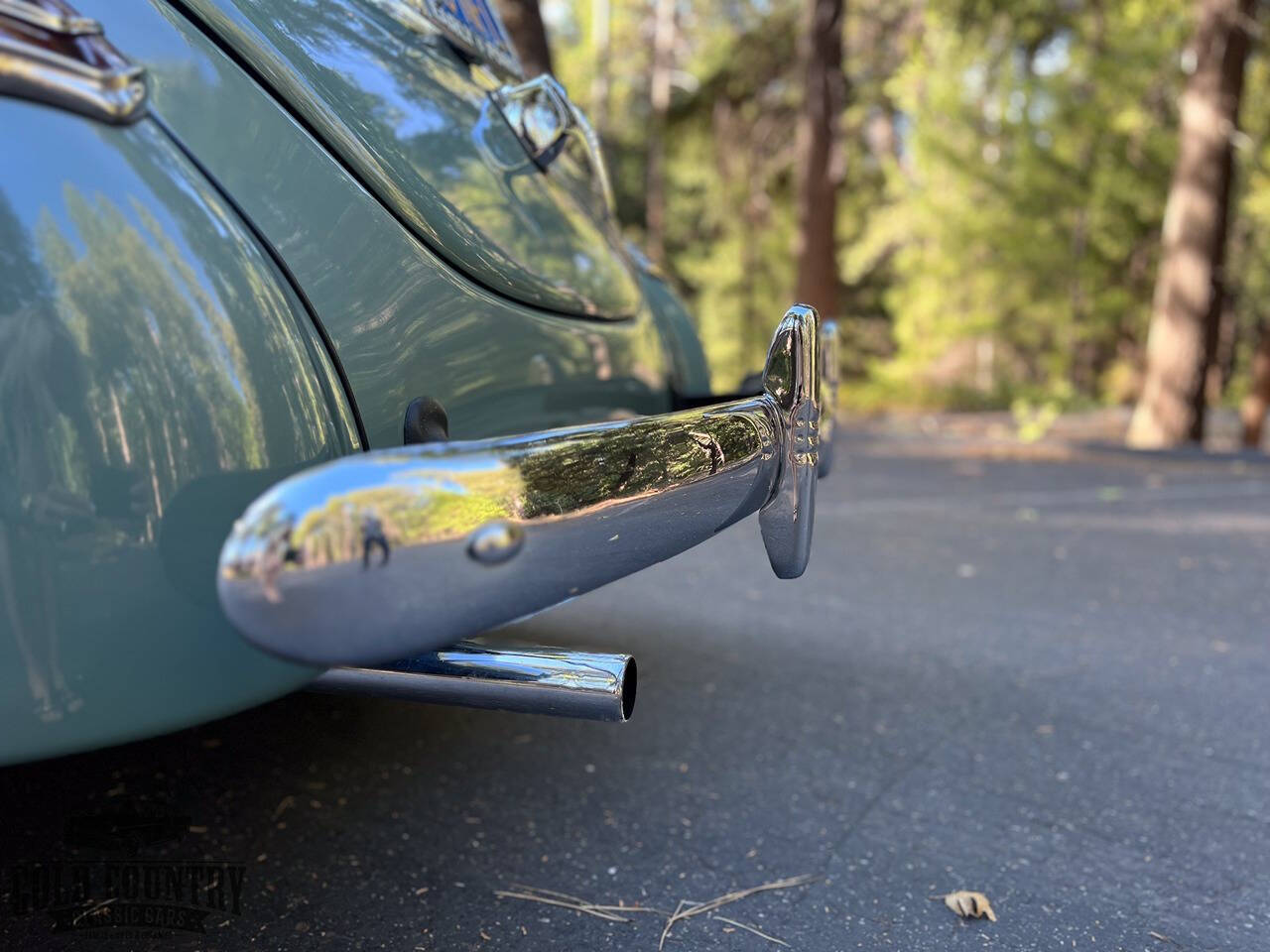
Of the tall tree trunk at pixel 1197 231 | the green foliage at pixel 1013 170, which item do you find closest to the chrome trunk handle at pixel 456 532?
the tall tree trunk at pixel 1197 231

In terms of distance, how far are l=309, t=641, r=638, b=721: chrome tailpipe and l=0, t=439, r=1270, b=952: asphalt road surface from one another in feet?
1.53

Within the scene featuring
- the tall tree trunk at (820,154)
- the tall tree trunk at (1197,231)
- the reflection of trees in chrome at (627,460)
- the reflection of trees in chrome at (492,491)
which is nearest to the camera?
the reflection of trees in chrome at (492,491)

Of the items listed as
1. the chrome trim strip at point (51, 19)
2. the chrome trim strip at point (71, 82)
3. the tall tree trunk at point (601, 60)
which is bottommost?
the chrome trim strip at point (71, 82)

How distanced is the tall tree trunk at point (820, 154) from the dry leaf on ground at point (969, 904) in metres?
10.6

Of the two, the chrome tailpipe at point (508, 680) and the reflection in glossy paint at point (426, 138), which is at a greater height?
the reflection in glossy paint at point (426, 138)

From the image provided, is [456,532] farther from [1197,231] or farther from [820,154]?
[820,154]

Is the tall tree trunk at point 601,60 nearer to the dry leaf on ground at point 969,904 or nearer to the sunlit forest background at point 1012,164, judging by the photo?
the sunlit forest background at point 1012,164

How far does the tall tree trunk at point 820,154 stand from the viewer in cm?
1230

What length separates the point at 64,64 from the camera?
1155 mm

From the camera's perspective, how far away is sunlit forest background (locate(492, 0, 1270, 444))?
1266 centimetres

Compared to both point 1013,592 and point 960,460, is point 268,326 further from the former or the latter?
point 960,460

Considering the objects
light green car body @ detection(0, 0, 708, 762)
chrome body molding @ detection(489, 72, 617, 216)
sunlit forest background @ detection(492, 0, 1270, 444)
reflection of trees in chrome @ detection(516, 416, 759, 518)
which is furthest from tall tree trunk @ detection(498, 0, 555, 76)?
reflection of trees in chrome @ detection(516, 416, 759, 518)

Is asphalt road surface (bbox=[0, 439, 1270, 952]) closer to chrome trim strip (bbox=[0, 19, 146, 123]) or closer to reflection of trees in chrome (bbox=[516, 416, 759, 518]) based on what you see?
reflection of trees in chrome (bbox=[516, 416, 759, 518])

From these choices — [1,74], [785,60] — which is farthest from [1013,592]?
[785,60]
